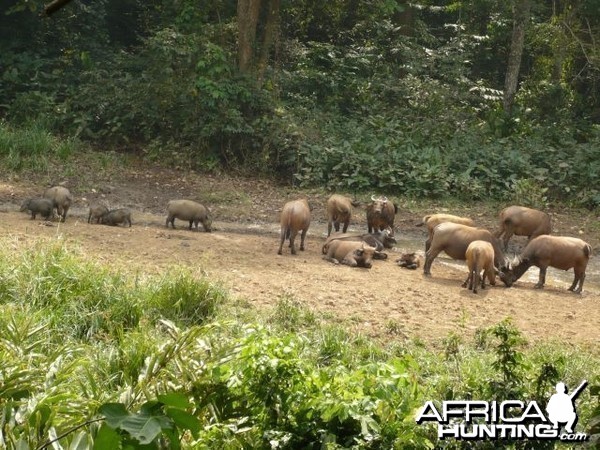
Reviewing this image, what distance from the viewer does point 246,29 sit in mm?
21406

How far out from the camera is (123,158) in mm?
19359

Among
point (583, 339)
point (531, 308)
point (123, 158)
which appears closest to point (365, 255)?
point (531, 308)

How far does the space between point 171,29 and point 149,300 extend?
1379 centimetres

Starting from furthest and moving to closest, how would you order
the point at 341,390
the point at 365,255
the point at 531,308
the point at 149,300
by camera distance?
the point at 365,255
the point at 531,308
the point at 149,300
the point at 341,390

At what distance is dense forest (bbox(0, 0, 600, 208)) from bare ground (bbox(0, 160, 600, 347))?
2620 mm

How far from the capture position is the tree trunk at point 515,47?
2269 centimetres

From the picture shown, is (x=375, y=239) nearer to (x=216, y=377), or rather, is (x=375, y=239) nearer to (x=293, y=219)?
(x=293, y=219)

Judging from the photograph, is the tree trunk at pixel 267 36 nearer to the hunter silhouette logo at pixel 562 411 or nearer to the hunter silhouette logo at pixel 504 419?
the hunter silhouette logo at pixel 504 419

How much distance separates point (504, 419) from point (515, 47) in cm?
2002

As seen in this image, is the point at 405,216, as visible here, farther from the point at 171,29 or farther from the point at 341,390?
the point at 341,390

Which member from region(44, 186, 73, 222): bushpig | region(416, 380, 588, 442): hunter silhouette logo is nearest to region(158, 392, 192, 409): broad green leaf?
region(416, 380, 588, 442): hunter silhouette logo

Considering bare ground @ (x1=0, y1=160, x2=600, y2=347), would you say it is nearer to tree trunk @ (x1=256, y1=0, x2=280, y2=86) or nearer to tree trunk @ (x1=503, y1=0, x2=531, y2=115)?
tree trunk @ (x1=256, y1=0, x2=280, y2=86)

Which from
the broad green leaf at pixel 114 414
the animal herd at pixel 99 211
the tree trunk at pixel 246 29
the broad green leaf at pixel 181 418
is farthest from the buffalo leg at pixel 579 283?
the tree trunk at pixel 246 29

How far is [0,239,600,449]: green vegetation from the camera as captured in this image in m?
4.76
